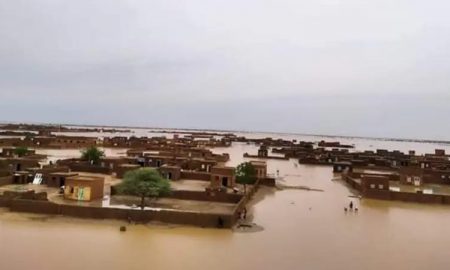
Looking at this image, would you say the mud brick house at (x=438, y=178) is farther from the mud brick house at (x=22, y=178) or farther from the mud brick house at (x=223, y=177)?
the mud brick house at (x=22, y=178)

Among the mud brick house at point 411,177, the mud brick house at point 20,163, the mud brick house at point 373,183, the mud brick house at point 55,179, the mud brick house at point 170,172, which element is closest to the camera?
the mud brick house at point 55,179

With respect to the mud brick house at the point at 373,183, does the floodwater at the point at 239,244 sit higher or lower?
lower

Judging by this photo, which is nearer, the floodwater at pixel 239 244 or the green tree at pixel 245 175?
the floodwater at pixel 239 244

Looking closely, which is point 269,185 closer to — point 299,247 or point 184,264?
point 299,247

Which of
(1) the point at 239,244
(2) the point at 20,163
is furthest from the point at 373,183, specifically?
(2) the point at 20,163

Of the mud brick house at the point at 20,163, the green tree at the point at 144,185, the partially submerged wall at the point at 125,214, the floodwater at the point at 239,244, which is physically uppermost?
the green tree at the point at 144,185

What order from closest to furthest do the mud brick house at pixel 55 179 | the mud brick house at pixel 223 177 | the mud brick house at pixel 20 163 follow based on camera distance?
1. the mud brick house at pixel 55 179
2. the mud brick house at pixel 223 177
3. the mud brick house at pixel 20 163

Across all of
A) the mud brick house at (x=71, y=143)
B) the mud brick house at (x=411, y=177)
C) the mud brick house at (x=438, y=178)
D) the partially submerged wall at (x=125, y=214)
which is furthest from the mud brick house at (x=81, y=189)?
the mud brick house at (x=71, y=143)
